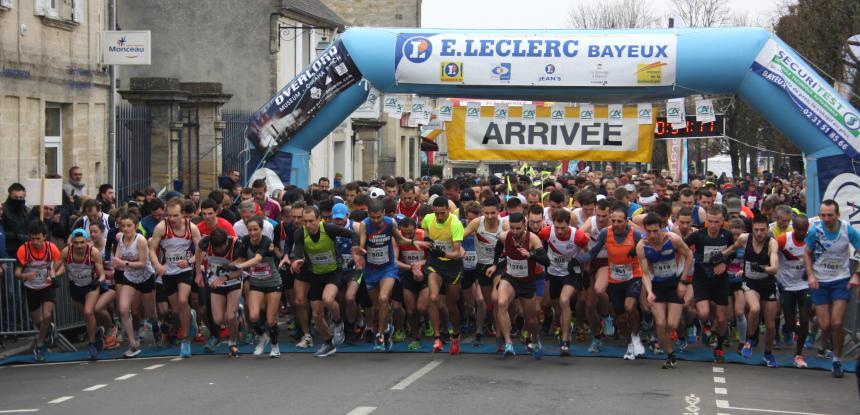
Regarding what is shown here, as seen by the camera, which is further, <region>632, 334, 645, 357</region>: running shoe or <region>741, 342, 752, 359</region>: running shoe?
<region>741, 342, 752, 359</region>: running shoe

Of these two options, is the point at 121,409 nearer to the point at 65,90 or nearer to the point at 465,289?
the point at 465,289

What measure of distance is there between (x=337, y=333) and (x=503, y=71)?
Answer: 4.47m

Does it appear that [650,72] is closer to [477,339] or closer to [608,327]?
[608,327]

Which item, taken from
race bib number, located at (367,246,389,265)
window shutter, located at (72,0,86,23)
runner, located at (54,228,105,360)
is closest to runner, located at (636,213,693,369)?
race bib number, located at (367,246,389,265)

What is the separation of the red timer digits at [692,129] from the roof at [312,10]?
14.7 metres

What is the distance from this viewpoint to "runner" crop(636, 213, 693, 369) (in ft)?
42.9

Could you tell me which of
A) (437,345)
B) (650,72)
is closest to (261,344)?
(437,345)

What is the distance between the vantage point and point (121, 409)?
1033cm

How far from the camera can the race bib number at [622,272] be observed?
13.7 m

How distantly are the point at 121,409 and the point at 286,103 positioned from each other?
792 centimetres

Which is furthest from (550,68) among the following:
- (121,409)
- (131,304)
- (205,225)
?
(121,409)

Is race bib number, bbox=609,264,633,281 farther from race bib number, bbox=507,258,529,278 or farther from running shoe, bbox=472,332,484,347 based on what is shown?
running shoe, bbox=472,332,484,347

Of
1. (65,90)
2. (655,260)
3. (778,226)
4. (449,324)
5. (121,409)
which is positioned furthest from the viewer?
(65,90)

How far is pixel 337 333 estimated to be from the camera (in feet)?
47.1
